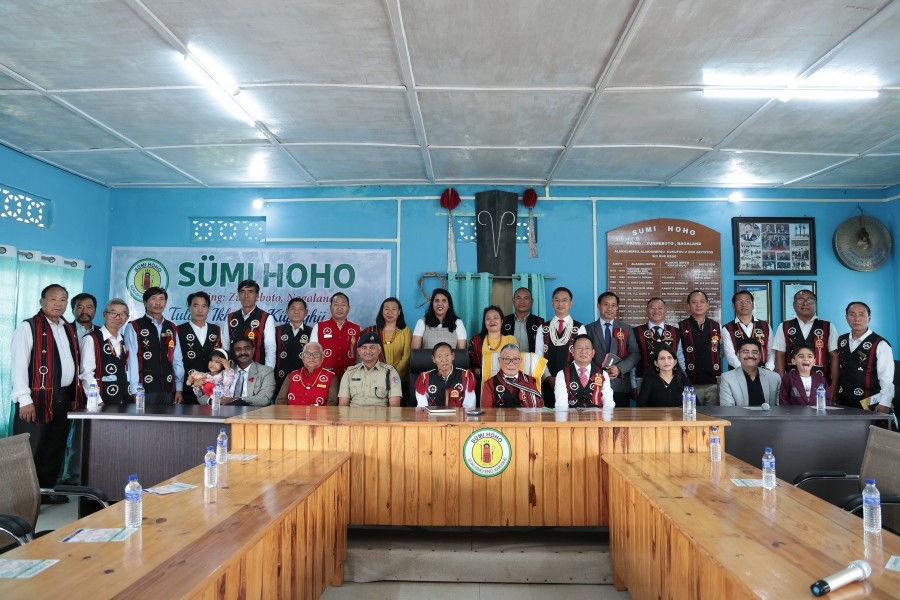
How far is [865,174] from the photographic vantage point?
223 inches

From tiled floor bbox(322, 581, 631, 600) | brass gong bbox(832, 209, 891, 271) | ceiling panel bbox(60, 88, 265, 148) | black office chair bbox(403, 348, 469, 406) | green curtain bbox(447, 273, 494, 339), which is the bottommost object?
tiled floor bbox(322, 581, 631, 600)

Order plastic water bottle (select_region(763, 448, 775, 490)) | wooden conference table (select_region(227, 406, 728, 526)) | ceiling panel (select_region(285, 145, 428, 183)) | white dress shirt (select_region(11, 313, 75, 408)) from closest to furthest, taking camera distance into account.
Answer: plastic water bottle (select_region(763, 448, 775, 490)) < wooden conference table (select_region(227, 406, 728, 526)) < white dress shirt (select_region(11, 313, 75, 408)) < ceiling panel (select_region(285, 145, 428, 183))

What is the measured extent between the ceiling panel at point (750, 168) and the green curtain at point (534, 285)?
1.72 metres

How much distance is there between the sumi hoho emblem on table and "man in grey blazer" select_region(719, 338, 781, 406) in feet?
7.17

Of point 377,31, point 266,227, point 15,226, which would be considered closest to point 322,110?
point 377,31

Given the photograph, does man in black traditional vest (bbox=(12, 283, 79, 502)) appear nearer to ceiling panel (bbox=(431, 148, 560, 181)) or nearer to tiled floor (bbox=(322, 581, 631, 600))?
tiled floor (bbox=(322, 581, 631, 600))

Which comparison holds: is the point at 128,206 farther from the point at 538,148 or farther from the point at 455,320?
the point at 538,148

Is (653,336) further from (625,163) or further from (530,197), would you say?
(530,197)

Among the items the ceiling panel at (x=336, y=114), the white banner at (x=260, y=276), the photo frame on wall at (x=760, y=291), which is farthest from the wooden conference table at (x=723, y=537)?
the white banner at (x=260, y=276)

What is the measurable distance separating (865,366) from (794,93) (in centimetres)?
228

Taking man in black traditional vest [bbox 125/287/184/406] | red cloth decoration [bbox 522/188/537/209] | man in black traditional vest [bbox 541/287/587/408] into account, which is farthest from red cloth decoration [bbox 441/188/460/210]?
man in black traditional vest [bbox 125/287/184/406]

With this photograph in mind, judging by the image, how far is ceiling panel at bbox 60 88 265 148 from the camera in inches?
153

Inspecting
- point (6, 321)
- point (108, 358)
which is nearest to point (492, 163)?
point (108, 358)

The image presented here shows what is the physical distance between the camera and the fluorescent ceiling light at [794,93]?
3.73m
